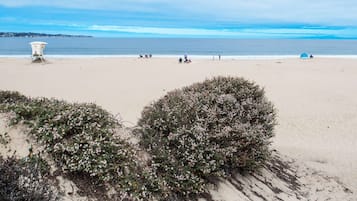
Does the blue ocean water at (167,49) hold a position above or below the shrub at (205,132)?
below

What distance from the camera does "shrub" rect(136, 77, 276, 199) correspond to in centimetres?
582

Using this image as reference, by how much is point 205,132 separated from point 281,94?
559 inches

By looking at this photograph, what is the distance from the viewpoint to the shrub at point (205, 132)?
5.82 metres

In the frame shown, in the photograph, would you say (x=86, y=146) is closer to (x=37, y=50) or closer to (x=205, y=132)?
(x=205, y=132)

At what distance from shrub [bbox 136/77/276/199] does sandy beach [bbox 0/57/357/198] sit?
5.22 ft

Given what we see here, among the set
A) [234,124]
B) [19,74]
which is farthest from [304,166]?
[19,74]

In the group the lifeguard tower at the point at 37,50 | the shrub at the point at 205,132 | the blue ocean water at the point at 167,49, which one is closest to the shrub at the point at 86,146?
the shrub at the point at 205,132

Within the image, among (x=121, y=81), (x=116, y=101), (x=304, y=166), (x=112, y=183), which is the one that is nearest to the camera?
(x=112, y=183)

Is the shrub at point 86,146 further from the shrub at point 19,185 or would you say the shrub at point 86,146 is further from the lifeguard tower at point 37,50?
the lifeguard tower at point 37,50

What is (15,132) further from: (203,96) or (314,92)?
(314,92)

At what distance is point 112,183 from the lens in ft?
17.1

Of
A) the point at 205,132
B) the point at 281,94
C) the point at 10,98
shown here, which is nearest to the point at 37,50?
the point at 281,94

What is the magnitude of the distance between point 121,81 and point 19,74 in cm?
608

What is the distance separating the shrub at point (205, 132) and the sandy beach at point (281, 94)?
5.22ft
